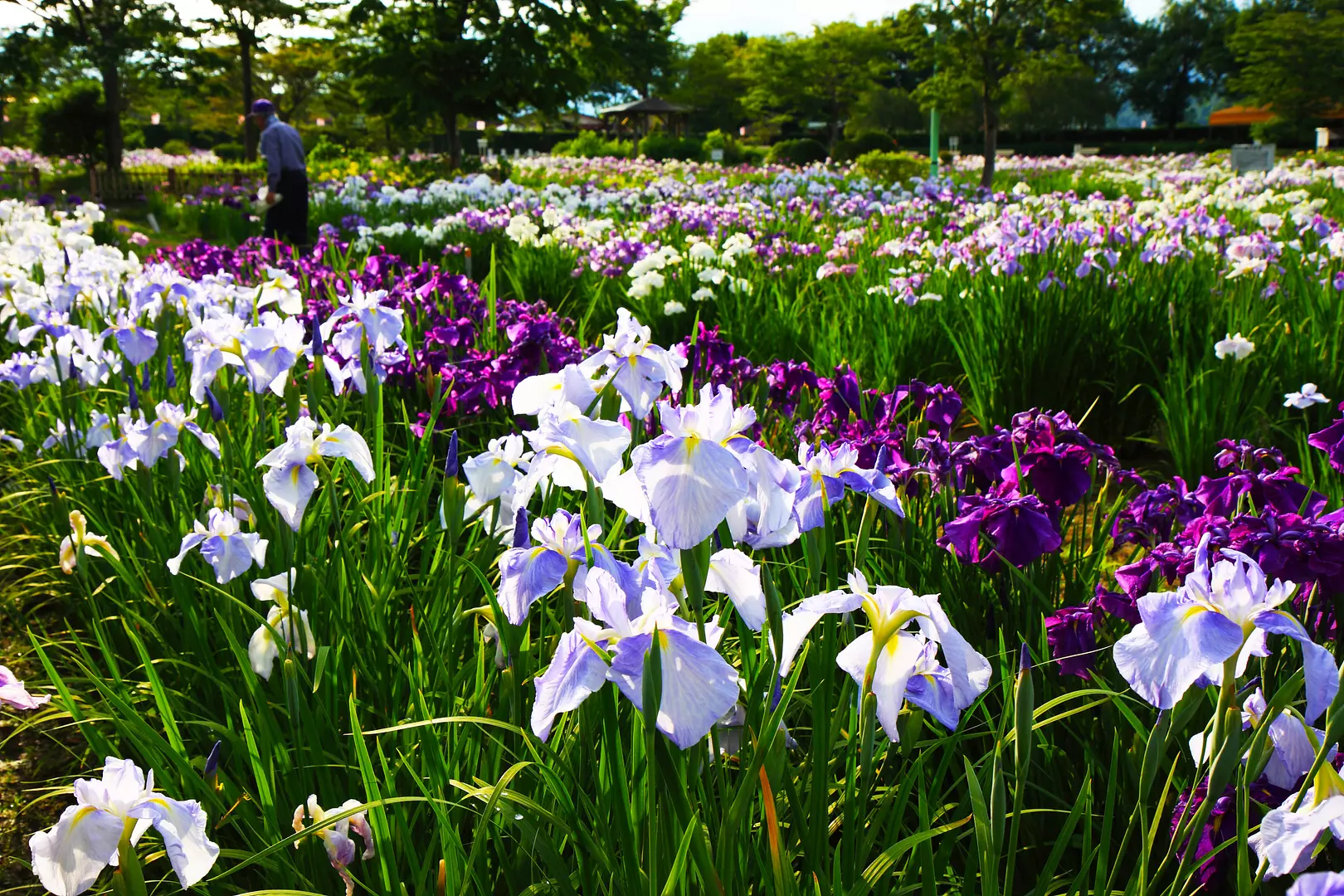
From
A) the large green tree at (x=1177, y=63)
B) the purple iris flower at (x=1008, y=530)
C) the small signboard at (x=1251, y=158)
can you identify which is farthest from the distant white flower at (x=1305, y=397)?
the large green tree at (x=1177, y=63)

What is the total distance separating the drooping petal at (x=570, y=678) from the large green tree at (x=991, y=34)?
15.2 m

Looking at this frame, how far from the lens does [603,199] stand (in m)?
9.80

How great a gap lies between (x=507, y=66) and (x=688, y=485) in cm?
1804

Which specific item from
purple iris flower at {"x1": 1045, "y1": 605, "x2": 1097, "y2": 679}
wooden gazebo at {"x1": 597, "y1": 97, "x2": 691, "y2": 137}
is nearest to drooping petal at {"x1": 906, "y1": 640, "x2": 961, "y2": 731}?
purple iris flower at {"x1": 1045, "y1": 605, "x2": 1097, "y2": 679}

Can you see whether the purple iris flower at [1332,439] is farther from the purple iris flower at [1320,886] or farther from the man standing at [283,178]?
the man standing at [283,178]

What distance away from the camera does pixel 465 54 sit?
17.8 meters

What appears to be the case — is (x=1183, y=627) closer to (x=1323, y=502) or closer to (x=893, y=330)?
(x=1323, y=502)

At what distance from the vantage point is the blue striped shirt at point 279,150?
30.7ft

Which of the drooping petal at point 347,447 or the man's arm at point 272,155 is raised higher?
the man's arm at point 272,155

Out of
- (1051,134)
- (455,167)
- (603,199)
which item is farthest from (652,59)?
(603,199)

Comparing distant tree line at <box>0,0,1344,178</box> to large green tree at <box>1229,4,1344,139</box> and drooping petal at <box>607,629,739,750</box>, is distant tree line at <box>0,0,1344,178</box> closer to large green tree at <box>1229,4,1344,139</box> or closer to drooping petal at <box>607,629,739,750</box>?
large green tree at <box>1229,4,1344,139</box>

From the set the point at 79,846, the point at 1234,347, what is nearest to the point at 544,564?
the point at 79,846

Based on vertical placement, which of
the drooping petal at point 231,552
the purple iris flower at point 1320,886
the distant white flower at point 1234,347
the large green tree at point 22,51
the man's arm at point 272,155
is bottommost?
the drooping petal at point 231,552

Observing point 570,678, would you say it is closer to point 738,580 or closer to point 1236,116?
point 738,580
